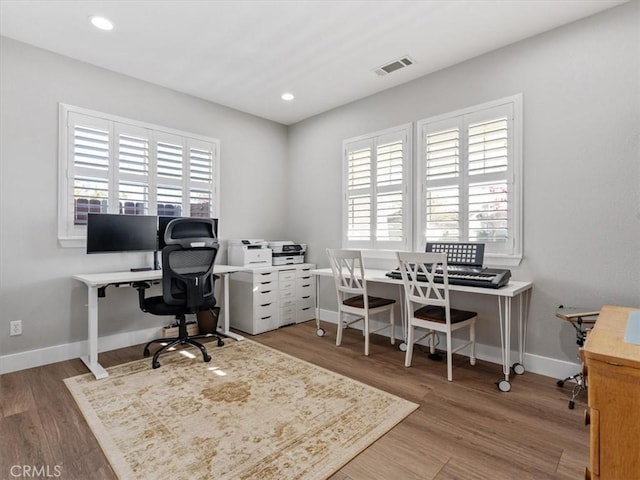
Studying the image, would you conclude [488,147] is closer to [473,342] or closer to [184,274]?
[473,342]

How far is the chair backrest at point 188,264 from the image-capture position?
299 cm

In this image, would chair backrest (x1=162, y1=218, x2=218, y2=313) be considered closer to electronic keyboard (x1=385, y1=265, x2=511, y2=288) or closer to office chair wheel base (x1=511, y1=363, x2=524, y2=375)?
electronic keyboard (x1=385, y1=265, x2=511, y2=288)

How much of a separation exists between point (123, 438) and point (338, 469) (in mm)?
1240

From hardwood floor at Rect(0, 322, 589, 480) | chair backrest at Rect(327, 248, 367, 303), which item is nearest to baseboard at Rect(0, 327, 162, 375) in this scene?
hardwood floor at Rect(0, 322, 589, 480)

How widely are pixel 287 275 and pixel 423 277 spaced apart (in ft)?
6.30

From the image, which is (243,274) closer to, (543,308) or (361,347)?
(361,347)

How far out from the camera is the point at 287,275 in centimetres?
438

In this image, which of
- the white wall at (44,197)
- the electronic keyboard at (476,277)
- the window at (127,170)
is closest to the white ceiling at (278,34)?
the white wall at (44,197)

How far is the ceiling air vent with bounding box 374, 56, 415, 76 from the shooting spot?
329 centimetres

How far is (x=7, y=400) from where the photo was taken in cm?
237

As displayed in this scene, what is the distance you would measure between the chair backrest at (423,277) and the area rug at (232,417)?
0.85 metres

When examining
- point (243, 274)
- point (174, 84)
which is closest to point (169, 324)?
point (243, 274)

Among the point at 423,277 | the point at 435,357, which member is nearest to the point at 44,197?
the point at 423,277

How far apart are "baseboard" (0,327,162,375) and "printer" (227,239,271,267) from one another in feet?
3.83
